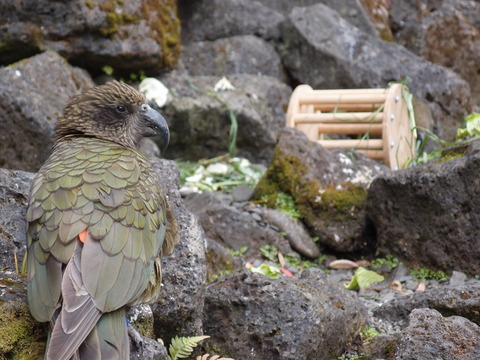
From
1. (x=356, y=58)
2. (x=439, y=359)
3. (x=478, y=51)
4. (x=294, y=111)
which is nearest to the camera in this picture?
(x=439, y=359)

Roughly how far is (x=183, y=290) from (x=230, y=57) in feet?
19.6

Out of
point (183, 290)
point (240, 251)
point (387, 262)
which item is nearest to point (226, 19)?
point (240, 251)

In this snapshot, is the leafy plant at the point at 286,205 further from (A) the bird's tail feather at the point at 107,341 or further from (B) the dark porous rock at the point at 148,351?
(A) the bird's tail feather at the point at 107,341

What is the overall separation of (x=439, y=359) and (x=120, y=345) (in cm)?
152

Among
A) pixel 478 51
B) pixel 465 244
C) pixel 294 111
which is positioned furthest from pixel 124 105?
pixel 478 51

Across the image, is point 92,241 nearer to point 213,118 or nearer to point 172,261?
point 172,261

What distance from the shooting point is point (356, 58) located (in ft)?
31.7

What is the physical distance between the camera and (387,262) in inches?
246

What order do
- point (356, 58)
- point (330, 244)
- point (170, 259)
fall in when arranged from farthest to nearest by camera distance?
point (356, 58)
point (330, 244)
point (170, 259)

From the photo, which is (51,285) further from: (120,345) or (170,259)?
(170,259)

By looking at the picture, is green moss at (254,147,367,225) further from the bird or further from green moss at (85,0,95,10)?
the bird

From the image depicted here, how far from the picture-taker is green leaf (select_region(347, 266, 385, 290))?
6.00 meters

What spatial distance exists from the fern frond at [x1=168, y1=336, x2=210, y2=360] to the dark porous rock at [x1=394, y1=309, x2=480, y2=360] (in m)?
1.02

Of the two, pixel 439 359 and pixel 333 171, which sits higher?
pixel 439 359
